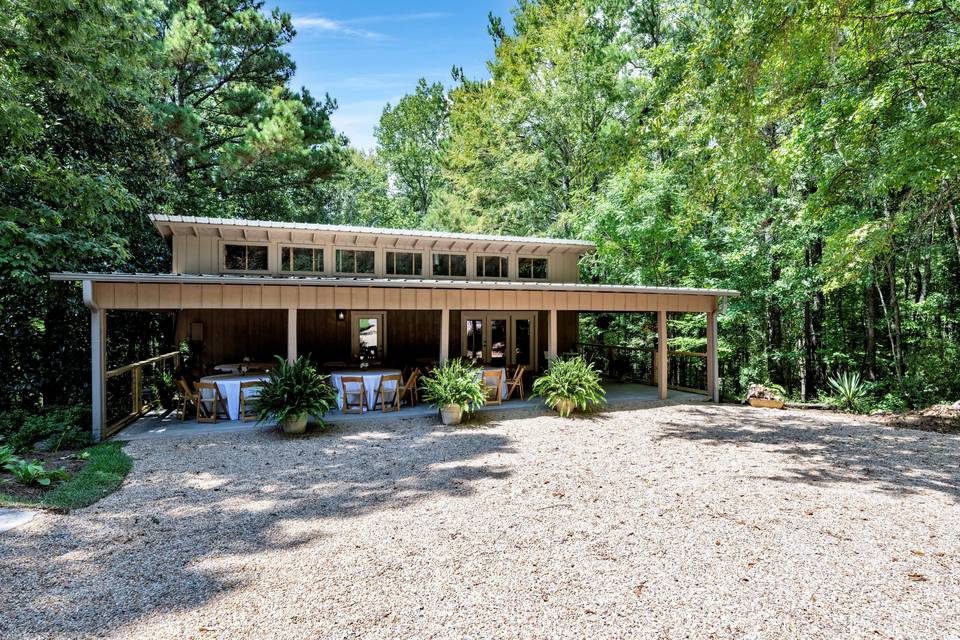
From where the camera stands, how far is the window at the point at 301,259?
11.3 metres

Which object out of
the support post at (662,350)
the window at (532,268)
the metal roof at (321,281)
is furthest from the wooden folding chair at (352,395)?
the support post at (662,350)

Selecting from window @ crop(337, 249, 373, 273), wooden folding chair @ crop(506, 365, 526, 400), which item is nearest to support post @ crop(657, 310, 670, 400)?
wooden folding chair @ crop(506, 365, 526, 400)

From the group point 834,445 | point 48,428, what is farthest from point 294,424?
point 834,445

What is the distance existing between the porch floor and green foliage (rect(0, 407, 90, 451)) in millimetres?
525

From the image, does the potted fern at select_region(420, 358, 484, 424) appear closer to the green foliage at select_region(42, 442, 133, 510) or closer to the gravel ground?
the gravel ground

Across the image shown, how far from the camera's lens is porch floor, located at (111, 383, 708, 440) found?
7738mm

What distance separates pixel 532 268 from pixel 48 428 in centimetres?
1084

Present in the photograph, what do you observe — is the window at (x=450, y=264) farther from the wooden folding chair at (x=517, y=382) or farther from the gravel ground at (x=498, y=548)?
the gravel ground at (x=498, y=548)

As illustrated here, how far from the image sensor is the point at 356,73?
50.2ft

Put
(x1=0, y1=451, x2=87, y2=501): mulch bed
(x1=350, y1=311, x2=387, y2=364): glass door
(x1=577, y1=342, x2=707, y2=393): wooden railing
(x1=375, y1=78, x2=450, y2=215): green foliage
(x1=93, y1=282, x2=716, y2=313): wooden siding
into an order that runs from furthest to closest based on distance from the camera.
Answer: (x1=375, y1=78, x2=450, y2=215): green foliage < (x1=577, y1=342, x2=707, y2=393): wooden railing < (x1=350, y1=311, x2=387, y2=364): glass door < (x1=93, y1=282, x2=716, y2=313): wooden siding < (x1=0, y1=451, x2=87, y2=501): mulch bed

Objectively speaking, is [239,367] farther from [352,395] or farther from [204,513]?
[204,513]

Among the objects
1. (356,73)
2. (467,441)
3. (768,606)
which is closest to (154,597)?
(768,606)

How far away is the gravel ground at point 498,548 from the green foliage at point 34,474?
0.76 meters

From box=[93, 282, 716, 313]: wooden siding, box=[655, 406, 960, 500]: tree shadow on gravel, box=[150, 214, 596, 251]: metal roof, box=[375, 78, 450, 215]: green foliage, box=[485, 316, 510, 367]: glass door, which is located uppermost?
box=[375, 78, 450, 215]: green foliage
